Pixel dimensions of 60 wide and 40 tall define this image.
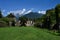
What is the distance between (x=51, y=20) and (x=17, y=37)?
3220cm

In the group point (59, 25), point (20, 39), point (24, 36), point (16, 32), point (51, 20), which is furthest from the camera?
point (51, 20)

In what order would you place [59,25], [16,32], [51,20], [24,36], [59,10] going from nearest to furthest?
[24,36], [16,32], [59,25], [59,10], [51,20]

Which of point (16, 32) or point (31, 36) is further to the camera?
point (16, 32)

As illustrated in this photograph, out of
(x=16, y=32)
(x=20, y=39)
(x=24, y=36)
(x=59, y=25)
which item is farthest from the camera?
(x=59, y=25)

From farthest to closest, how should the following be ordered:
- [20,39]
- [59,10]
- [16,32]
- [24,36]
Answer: [59,10] → [16,32] → [24,36] → [20,39]

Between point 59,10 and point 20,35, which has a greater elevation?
point 59,10

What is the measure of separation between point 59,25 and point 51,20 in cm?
858

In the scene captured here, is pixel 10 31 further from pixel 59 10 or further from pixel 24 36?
pixel 59 10

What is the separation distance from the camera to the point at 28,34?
14.7 meters

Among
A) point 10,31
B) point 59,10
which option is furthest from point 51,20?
point 10,31

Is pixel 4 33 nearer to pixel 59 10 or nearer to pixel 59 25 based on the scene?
pixel 59 25

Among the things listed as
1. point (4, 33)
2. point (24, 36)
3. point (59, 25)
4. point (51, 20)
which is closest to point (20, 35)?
point (24, 36)

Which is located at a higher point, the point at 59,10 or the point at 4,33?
the point at 59,10

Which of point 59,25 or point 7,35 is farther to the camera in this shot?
point 59,25
